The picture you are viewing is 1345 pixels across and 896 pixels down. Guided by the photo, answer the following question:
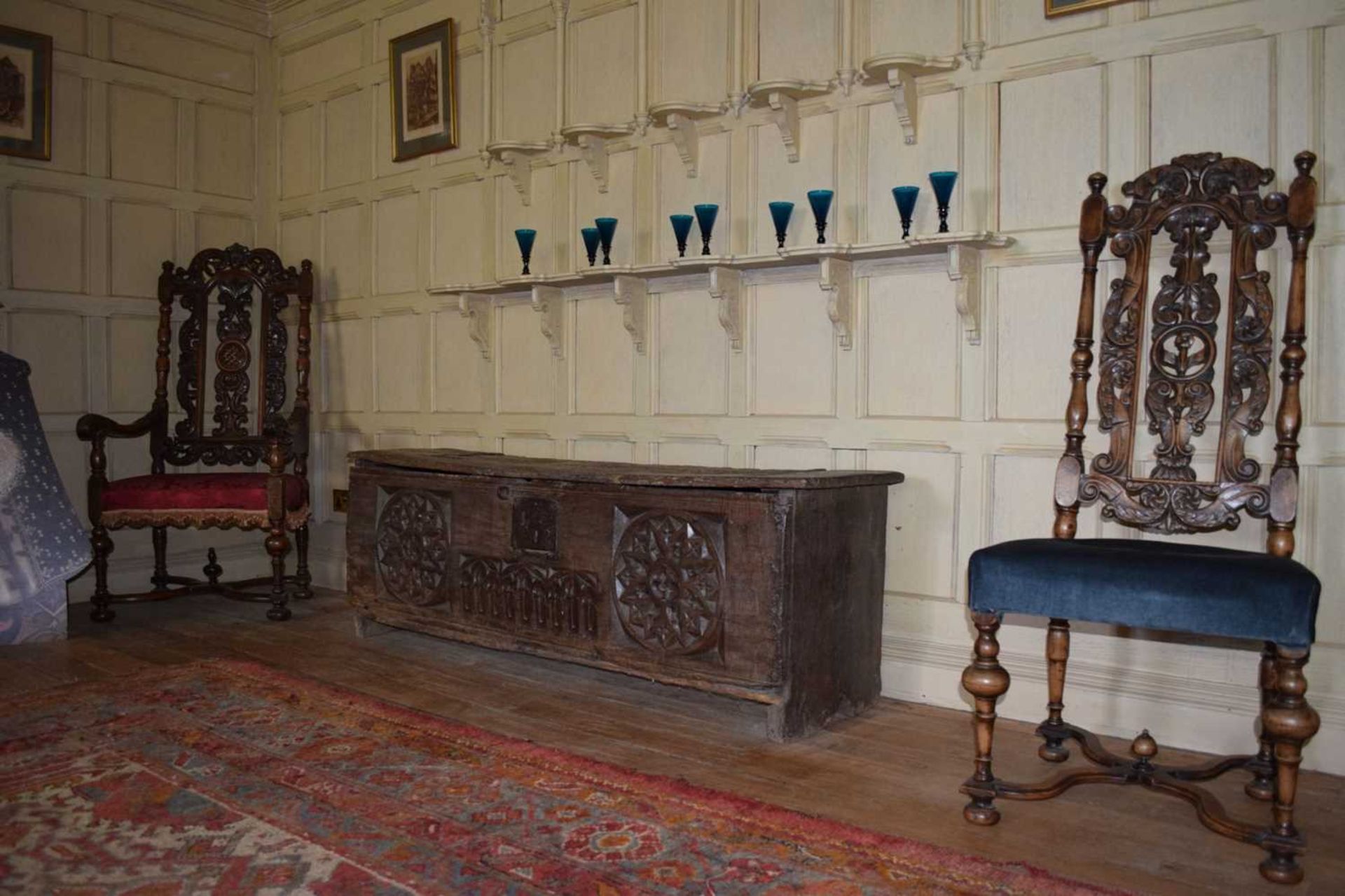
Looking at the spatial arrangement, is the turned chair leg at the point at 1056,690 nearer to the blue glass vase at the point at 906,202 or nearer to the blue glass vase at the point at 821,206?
the blue glass vase at the point at 906,202

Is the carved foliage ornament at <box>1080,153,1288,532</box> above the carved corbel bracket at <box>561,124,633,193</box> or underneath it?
underneath

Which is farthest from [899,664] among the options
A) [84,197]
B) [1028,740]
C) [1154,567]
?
[84,197]

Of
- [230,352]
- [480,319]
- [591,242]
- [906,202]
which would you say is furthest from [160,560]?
[906,202]

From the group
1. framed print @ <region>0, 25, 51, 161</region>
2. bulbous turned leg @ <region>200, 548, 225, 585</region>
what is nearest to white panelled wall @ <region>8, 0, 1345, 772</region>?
framed print @ <region>0, 25, 51, 161</region>

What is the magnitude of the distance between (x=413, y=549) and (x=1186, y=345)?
2.37 metres

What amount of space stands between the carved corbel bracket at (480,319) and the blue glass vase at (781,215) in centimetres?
141

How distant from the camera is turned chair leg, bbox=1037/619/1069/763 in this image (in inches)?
96.0

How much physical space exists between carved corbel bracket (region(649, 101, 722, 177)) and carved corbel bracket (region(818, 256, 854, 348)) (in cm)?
63

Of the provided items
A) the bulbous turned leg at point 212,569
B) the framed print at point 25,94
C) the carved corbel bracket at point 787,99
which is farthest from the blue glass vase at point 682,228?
the framed print at point 25,94

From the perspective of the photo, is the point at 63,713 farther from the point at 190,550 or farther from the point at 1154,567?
the point at 1154,567

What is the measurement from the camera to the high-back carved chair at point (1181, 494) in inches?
72.4

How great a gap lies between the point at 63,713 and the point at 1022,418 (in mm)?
2626

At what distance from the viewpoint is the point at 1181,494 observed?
2332mm

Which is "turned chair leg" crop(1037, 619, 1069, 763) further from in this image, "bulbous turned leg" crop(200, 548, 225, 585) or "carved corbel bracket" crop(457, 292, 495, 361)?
"bulbous turned leg" crop(200, 548, 225, 585)
